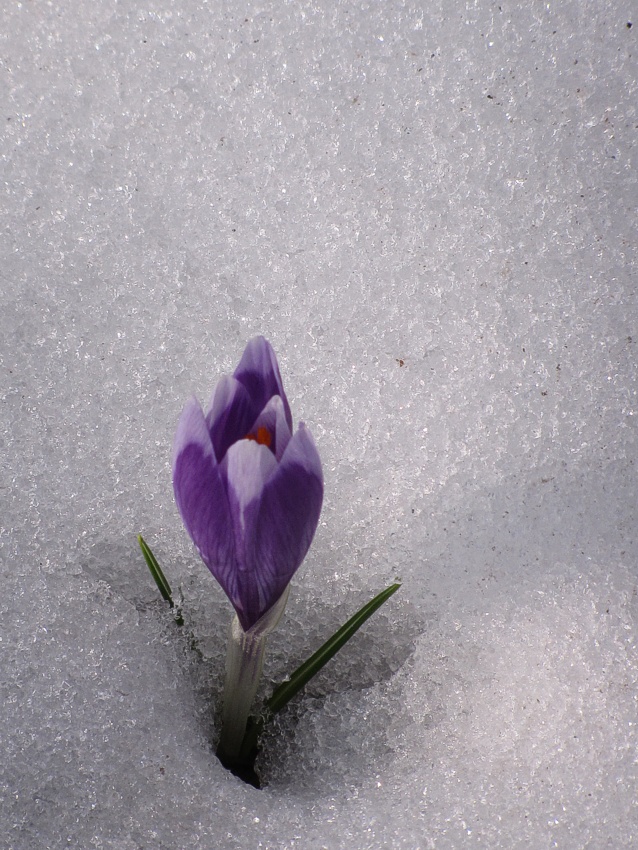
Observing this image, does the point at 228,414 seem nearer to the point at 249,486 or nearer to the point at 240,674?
the point at 249,486

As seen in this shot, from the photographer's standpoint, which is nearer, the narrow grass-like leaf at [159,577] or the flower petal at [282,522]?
the flower petal at [282,522]

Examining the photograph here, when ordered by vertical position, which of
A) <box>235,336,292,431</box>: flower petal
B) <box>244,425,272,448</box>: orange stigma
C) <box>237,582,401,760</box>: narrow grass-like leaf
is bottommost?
<box>237,582,401,760</box>: narrow grass-like leaf

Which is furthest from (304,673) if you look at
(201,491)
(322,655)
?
(201,491)

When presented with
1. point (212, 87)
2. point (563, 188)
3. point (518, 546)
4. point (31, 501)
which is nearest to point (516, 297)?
point (563, 188)

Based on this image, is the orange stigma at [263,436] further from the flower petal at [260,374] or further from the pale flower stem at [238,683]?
the pale flower stem at [238,683]

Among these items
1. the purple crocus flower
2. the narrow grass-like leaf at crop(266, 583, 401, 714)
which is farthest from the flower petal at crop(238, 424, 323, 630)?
the narrow grass-like leaf at crop(266, 583, 401, 714)

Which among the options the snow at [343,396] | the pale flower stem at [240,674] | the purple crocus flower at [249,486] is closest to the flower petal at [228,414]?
the purple crocus flower at [249,486]

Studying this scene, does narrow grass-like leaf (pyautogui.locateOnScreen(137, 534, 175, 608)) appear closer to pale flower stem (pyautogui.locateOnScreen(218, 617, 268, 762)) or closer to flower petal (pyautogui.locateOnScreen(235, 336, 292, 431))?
pale flower stem (pyautogui.locateOnScreen(218, 617, 268, 762))
